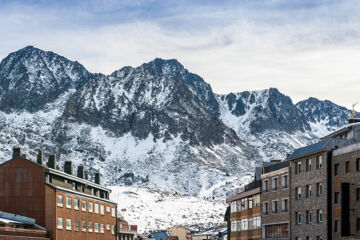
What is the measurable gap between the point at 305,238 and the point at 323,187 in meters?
9.42

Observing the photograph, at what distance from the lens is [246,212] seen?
4941 inches

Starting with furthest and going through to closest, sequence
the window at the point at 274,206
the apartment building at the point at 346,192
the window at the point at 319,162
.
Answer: the window at the point at 274,206 < the window at the point at 319,162 < the apartment building at the point at 346,192

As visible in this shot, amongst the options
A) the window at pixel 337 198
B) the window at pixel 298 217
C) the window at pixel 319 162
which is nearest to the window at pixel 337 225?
the window at pixel 337 198

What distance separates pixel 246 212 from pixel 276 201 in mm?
14878

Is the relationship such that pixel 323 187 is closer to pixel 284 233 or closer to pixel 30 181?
pixel 284 233

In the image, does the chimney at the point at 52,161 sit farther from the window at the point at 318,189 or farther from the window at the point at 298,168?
the window at the point at 318,189

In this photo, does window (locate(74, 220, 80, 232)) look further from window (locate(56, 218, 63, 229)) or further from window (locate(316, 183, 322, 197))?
window (locate(316, 183, 322, 197))

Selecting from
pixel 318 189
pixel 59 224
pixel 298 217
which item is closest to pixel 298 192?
pixel 298 217

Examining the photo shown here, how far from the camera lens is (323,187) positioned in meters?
94.3

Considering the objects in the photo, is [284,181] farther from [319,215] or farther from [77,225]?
[77,225]

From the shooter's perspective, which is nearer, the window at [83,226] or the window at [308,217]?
the window at [308,217]

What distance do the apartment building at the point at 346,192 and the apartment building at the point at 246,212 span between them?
92.7 feet

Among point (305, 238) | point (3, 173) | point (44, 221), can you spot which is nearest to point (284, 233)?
point (305, 238)

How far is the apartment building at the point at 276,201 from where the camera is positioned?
354 ft
